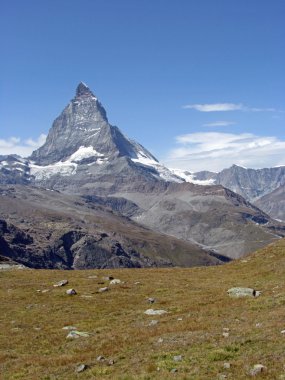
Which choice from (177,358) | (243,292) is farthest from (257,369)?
(243,292)

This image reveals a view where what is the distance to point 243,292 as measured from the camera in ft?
136

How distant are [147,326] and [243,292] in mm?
11683

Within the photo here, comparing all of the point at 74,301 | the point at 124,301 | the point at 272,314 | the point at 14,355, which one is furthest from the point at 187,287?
the point at 14,355

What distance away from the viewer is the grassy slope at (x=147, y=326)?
2303cm

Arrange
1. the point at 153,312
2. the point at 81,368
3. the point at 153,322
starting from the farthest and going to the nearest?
1. the point at 153,312
2. the point at 153,322
3. the point at 81,368

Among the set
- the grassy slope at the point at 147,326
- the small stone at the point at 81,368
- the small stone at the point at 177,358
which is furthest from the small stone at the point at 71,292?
the small stone at the point at 177,358

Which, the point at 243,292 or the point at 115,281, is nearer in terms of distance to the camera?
the point at 243,292

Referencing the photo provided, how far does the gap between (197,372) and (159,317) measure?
15.6m

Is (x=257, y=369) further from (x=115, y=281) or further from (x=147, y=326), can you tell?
(x=115, y=281)

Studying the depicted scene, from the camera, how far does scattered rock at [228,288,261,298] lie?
40719mm

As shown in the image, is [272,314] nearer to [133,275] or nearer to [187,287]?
[187,287]

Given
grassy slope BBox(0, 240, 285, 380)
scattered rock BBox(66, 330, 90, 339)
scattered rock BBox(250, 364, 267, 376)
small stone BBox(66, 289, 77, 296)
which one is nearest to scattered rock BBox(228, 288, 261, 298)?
grassy slope BBox(0, 240, 285, 380)

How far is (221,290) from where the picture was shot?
1791 inches

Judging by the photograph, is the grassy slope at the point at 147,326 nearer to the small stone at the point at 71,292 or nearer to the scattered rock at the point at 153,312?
the scattered rock at the point at 153,312
